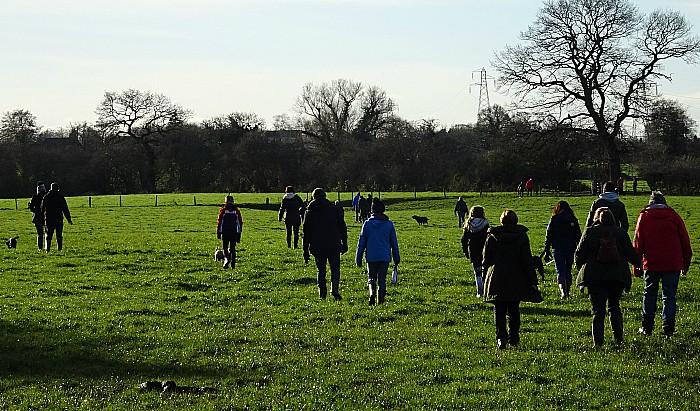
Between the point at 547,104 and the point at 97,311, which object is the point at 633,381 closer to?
the point at 97,311

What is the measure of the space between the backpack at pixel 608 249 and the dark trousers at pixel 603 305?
316 mm

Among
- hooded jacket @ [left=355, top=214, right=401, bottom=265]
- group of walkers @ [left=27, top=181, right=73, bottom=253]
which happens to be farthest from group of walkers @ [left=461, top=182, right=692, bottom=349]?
group of walkers @ [left=27, top=181, right=73, bottom=253]

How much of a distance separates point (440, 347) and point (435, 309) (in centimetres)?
311

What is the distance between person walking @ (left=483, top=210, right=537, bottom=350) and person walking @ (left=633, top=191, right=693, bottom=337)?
1.77 metres

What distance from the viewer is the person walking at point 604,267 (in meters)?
9.90

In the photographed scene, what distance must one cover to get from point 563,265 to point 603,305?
4.24 m

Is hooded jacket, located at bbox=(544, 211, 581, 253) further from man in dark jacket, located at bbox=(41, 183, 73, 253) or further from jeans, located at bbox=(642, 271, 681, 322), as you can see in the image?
man in dark jacket, located at bbox=(41, 183, 73, 253)

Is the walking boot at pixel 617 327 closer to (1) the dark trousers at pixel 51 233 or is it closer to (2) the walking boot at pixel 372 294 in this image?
(2) the walking boot at pixel 372 294

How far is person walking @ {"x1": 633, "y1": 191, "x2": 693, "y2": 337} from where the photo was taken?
1055cm

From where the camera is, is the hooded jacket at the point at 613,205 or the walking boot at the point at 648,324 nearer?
the walking boot at the point at 648,324

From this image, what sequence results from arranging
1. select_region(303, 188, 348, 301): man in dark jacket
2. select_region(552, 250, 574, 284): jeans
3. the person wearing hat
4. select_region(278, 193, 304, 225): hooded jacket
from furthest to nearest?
select_region(278, 193, 304, 225): hooded jacket → the person wearing hat → select_region(552, 250, 574, 284): jeans → select_region(303, 188, 348, 301): man in dark jacket

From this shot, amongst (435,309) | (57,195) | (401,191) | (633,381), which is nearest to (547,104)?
(401,191)

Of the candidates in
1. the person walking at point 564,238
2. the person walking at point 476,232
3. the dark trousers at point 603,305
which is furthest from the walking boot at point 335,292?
the dark trousers at point 603,305

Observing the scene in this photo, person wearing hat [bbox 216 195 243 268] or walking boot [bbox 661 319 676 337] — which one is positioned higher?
person wearing hat [bbox 216 195 243 268]
